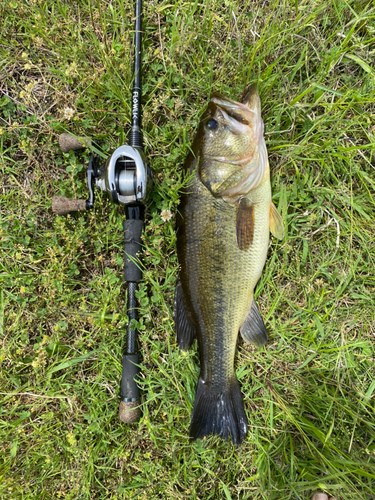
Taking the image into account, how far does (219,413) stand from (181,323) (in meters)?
0.68

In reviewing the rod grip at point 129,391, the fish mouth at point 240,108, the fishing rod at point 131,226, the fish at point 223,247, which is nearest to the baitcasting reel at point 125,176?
the fishing rod at point 131,226

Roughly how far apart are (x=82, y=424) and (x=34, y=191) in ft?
6.14

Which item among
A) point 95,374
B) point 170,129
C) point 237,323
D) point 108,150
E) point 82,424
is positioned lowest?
point 82,424

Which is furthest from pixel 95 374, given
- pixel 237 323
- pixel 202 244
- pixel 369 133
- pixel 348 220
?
pixel 369 133

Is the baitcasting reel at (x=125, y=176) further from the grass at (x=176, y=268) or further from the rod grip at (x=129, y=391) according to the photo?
the rod grip at (x=129, y=391)

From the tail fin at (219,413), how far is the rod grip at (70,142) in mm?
1933

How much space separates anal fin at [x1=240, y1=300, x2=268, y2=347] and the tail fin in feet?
1.06

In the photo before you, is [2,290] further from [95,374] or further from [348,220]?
[348,220]

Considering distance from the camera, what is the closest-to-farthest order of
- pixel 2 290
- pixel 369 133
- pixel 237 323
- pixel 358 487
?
pixel 358 487 → pixel 237 323 → pixel 369 133 → pixel 2 290

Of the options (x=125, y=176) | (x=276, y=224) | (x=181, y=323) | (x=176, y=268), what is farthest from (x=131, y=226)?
(x=276, y=224)

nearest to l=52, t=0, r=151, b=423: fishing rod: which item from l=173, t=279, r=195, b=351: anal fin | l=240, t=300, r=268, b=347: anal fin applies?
l=173, t=279, r=195, b=351: anal fin

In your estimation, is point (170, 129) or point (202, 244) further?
point (170, 129)

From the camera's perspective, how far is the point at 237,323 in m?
2.13

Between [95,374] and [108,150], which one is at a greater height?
[108,150]
